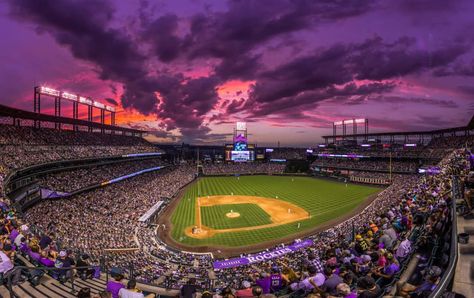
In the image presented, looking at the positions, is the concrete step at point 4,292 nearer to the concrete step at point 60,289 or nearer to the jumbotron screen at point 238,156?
the concrete step at point 60,289

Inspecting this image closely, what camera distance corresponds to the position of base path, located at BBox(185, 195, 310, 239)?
30.4m

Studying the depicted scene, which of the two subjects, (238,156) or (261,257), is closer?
(261,257)

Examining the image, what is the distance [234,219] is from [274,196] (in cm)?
1581

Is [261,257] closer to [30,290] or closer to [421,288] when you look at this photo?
[30,290]

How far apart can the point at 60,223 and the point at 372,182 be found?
59790mm

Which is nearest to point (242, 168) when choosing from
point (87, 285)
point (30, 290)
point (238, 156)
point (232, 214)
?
point (238, 156)

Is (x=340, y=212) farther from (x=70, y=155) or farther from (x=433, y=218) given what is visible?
(x=70, y=155)

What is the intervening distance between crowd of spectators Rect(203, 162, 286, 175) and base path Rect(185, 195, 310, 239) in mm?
31585

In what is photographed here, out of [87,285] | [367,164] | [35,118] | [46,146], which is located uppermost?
[35,118]

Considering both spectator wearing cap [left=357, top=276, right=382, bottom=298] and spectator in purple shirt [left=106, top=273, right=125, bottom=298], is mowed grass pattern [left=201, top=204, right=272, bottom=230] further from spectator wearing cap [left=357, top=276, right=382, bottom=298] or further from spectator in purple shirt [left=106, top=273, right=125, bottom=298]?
spectator wearing cap [left=357, top=276, right=382, bottom=298]

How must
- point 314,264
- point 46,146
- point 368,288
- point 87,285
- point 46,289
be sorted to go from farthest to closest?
1. point 46,146
2. point 314,264
3. point 87,285
4. point 46,289
5. point 368,288

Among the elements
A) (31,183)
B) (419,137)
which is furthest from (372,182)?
(31,183)

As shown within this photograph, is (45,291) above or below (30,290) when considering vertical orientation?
below

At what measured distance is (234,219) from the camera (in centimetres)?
3494
